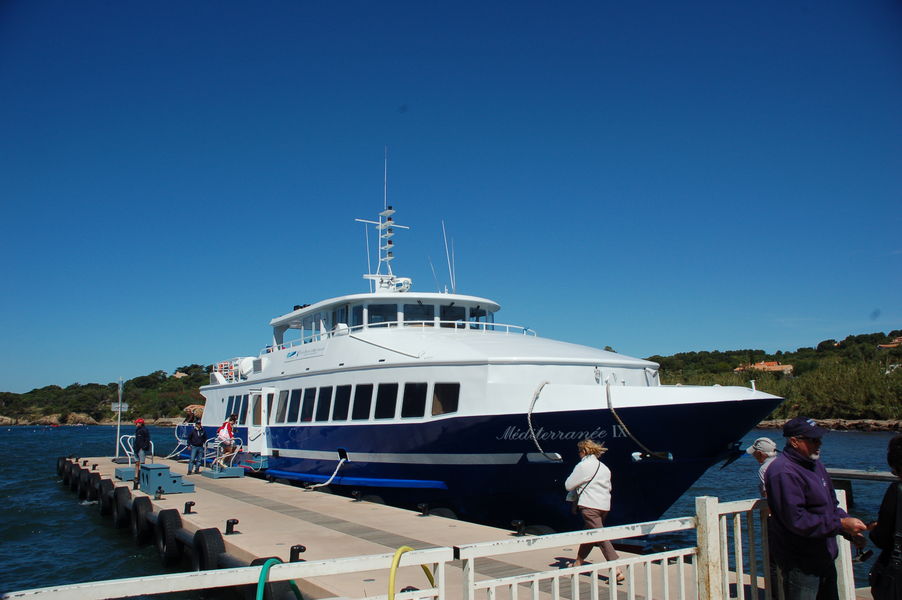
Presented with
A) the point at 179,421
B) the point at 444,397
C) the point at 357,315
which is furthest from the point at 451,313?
the point at 179,421

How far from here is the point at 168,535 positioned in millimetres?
10648

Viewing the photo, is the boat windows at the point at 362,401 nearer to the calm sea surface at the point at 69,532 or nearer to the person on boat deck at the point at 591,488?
the calm sea surface at the point at 69,532

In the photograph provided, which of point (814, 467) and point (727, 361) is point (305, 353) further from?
point (727, 361)

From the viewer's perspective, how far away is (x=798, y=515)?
413 cm

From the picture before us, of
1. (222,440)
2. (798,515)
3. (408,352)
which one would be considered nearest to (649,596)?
(798,515)

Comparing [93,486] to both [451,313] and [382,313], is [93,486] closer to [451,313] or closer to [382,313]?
[382,313]

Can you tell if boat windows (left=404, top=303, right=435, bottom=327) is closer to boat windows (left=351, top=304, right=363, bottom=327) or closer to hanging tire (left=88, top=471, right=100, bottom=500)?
boat windows (left=351, top=304, right=363, bottom=327)

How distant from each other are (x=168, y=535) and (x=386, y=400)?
4332mm

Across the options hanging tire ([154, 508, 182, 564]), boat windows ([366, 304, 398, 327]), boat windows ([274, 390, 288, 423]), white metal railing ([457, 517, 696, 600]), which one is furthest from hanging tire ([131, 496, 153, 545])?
white metal railing ([457, 517, 696, 600])

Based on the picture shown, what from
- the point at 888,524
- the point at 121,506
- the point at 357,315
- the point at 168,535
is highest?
the point at 357,315

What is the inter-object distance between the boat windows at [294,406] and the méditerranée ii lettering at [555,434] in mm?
6968

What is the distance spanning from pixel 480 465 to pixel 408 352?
285 centimetres

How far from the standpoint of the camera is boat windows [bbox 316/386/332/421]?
48.1ft

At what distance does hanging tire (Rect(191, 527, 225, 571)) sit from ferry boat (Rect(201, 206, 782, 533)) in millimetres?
3162
